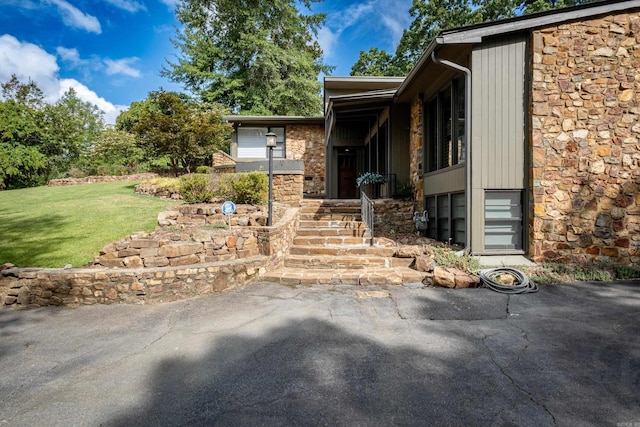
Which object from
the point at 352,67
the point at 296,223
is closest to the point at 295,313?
the point at 296,223

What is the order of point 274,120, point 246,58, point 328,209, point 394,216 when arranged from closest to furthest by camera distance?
1. point 394,216
2. point 328,209
3. point 274,120
4. point 246,58

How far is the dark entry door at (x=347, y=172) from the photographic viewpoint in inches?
572

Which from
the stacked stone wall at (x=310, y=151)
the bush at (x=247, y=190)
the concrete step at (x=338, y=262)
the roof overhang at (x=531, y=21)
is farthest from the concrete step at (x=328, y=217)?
the stacked stone wall at (x=310, y=151)

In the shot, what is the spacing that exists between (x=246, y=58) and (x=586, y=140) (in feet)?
68.7

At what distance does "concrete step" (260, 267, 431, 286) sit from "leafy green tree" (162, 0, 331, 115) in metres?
16.7

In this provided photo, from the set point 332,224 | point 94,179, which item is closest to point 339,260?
point 332,224

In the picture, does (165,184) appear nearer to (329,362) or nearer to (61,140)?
(329,362)

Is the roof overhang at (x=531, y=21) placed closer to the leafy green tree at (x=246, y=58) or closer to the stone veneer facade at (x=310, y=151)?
the stone veneer facade at (x=310, y=151)

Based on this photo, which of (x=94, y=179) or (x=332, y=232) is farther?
(x=94, y=179)

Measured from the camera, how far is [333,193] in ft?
47.1

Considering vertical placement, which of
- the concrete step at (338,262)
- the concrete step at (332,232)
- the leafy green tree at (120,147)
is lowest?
the concrete step at (338,262)

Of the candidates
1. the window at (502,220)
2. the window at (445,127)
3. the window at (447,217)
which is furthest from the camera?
the window at (445,127)

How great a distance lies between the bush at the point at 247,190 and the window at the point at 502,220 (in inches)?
209

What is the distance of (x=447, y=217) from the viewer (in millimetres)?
7184
